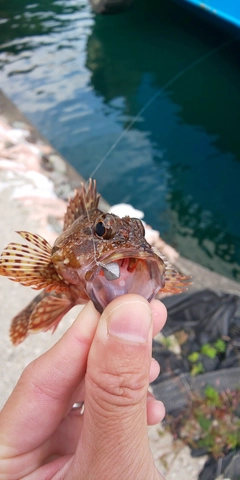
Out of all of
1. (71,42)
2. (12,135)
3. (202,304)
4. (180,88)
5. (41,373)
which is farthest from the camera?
(71,42)

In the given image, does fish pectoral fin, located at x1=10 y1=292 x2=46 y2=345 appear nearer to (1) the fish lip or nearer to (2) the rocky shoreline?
(2) the rocky shoreline

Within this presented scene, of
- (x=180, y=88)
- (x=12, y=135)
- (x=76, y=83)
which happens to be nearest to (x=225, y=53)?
(x=180, y=88)

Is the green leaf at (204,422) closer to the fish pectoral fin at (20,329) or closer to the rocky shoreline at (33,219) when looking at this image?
the rocky shoreline at (33,219)

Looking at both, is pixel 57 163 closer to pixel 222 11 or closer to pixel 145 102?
pixel 145 102

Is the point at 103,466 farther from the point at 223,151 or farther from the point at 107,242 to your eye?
the point at 223,151

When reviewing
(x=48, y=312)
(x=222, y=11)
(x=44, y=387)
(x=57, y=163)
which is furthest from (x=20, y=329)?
(x=222, y=11)

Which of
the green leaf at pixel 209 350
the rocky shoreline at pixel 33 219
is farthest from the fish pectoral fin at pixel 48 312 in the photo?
the green leaf at pixel 209 350
